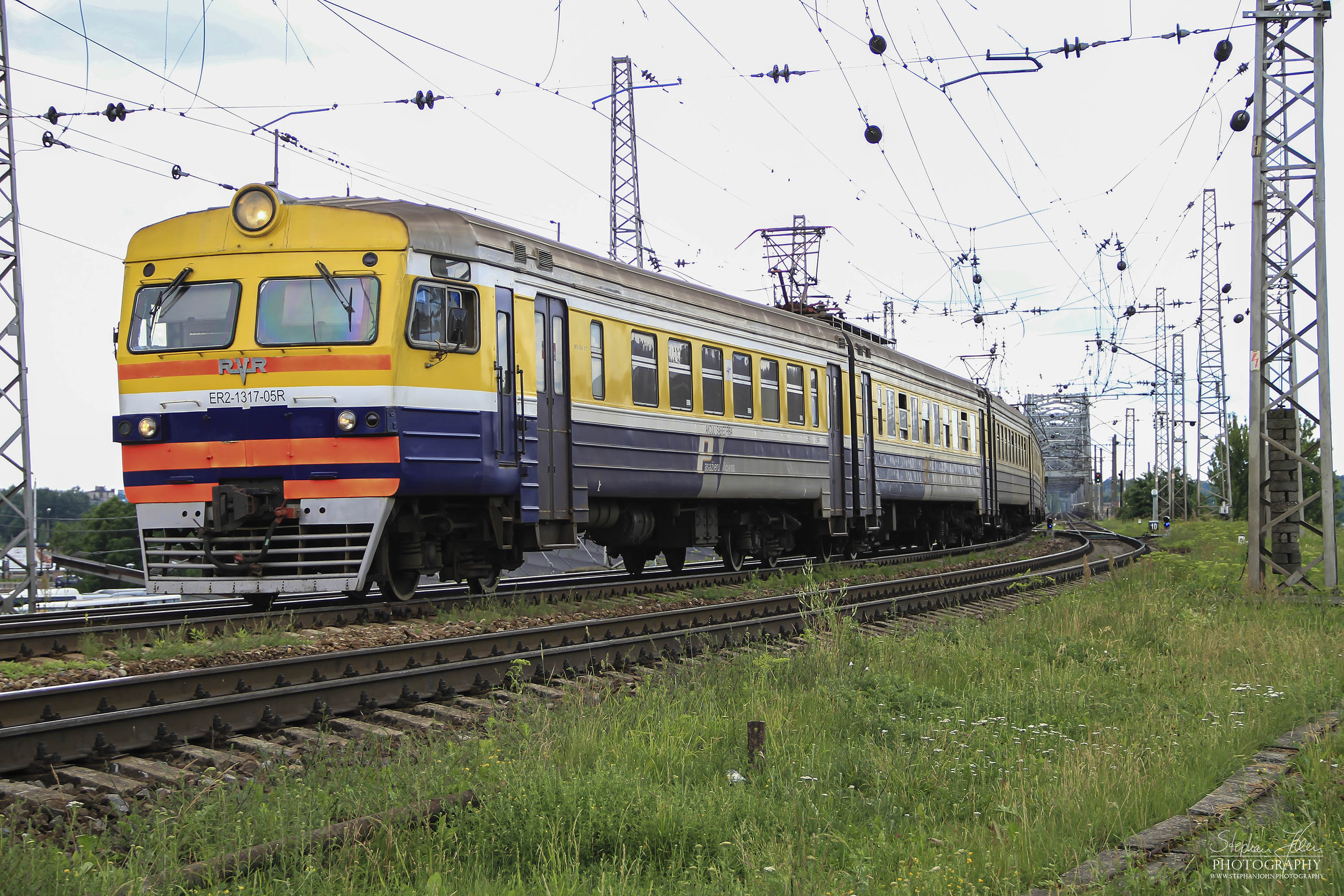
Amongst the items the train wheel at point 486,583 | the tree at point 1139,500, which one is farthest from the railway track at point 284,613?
the tree at point 1139,500

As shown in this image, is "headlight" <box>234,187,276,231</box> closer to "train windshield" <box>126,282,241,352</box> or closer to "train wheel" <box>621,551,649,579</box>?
"train windshield" <box>126,282,241,352</box>

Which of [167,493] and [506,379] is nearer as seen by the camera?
[167,493]

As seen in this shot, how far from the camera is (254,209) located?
10.0m

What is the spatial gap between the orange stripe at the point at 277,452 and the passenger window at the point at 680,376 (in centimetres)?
474

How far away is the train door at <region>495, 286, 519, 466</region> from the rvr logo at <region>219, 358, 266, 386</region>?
2086 mm

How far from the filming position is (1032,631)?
32.0ft

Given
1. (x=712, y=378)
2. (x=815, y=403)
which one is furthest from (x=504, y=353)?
(x=815, y=403)

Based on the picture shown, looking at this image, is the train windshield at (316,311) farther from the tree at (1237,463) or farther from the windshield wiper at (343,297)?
the tree at (1237,463)

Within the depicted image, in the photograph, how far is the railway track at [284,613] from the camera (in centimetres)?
863

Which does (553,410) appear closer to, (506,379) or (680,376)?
(506,379)

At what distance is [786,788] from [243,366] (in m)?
6.88

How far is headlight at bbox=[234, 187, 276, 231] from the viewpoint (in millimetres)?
9977

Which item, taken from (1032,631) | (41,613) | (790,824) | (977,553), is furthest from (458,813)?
(977,553)

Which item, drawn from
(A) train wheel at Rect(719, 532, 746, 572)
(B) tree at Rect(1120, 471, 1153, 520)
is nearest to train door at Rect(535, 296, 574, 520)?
(A) train wheel at Rect(719, 532, 746, 572)
